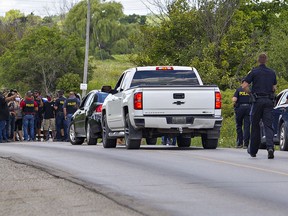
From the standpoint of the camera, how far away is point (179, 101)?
20781mm

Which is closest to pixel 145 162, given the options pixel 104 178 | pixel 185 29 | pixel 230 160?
pixel 230 160

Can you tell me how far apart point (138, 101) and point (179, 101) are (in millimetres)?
935

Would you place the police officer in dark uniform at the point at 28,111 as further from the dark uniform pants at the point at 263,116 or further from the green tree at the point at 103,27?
the green tree at the point at 103,27

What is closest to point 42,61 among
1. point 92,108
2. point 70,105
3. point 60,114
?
point 60,114

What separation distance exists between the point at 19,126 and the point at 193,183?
23.8 meters

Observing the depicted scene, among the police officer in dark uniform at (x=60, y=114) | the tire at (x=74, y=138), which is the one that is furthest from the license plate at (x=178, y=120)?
the police officer in dark uniform at (x=60, y=114)

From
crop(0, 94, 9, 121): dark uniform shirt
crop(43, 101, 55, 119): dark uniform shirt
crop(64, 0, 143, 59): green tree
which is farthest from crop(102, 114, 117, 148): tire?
crop(64, 0, 143, 59): green tree

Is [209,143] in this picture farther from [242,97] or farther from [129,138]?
[242,97]

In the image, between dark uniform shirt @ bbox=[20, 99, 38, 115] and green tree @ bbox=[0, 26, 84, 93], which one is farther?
green tree @ bbox=[0, 26, 84, 93]

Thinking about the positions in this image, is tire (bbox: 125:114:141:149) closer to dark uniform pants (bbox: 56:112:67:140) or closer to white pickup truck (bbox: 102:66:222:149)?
white pickup truck (bbox: 102:66:222:149)

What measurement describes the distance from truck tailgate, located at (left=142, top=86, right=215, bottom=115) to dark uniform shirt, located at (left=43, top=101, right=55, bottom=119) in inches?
637

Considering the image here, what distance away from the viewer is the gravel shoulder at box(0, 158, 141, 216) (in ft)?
32.3

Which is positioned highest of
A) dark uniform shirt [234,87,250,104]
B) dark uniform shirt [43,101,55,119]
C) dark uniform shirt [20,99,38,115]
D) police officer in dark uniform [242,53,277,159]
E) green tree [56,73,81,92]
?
police officer in dark uniform [242,53,277,159]

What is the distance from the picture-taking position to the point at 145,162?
17.0 meters
